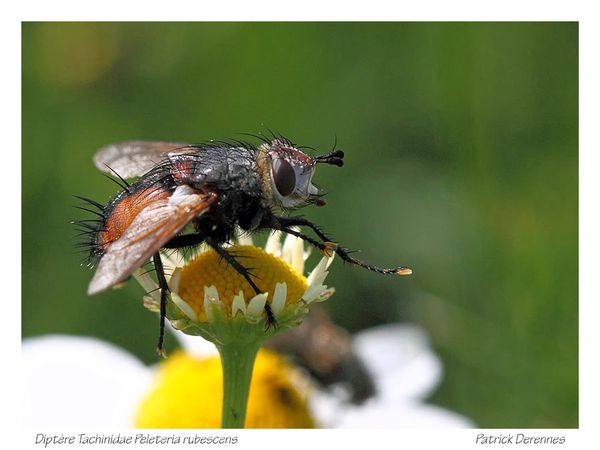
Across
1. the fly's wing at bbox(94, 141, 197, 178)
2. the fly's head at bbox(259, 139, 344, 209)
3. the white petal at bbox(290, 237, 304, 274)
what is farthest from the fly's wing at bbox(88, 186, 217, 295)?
the fly's wing at bbox(94, 141, 197, 178)

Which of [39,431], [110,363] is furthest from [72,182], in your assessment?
[39,431]

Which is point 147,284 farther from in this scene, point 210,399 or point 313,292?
point 210,399

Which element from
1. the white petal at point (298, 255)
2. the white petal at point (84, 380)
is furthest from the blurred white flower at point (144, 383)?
the white petal at point (298, 255)

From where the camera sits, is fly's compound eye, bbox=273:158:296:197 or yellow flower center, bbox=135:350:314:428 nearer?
fly's compound eye, bbox=273:158:296:197

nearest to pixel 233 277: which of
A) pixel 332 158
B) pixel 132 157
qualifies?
pixel 332 158

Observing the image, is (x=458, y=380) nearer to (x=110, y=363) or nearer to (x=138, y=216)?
(x=110, y=363)

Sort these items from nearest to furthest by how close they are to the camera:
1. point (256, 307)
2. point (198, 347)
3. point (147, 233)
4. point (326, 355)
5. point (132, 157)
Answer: point (147, 233)
point (256, 307)
point (132, 157)
point (326, 355)
point (198, 347)

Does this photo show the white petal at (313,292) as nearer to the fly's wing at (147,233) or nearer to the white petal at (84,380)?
the fly's wing at (147,233)

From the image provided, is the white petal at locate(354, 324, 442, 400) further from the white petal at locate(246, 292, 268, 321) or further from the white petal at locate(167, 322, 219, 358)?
the white petal at locate(246, 292, 268, 321)
